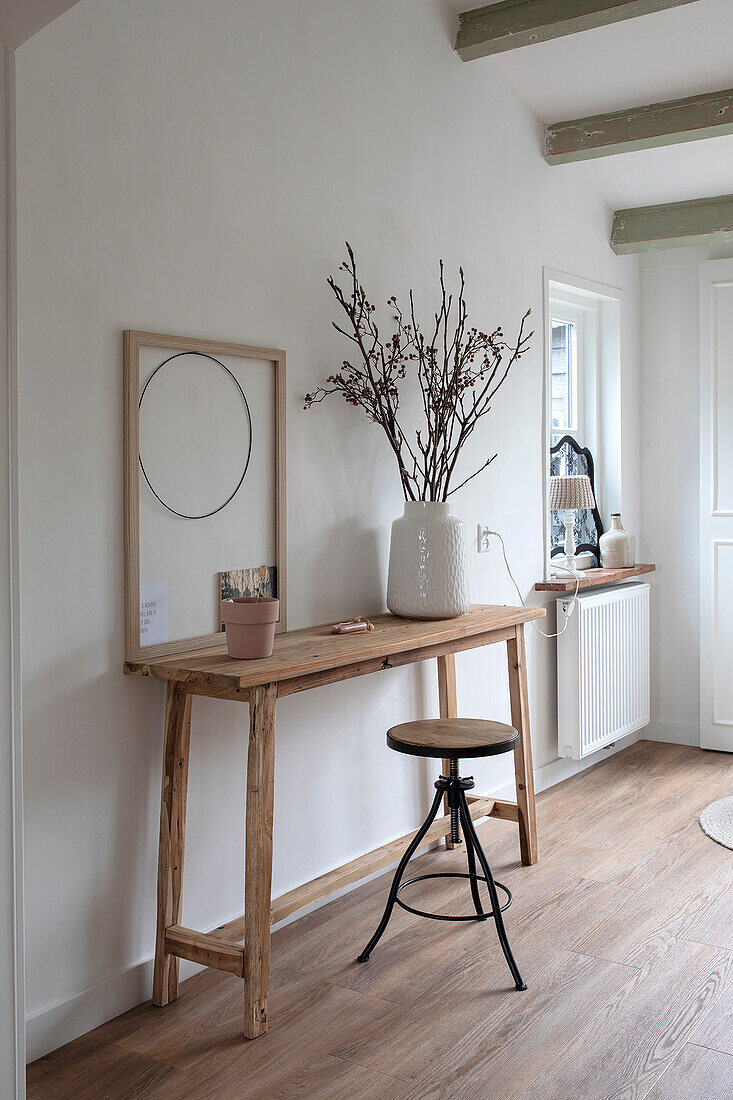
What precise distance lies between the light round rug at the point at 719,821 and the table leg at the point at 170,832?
2057mm

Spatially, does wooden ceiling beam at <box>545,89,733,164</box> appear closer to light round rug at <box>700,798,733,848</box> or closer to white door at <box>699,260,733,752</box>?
white door at <box>699,260,733,752</box>

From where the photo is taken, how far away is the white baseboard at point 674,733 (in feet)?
16.2

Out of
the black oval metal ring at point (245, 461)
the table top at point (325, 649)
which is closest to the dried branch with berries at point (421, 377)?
the black oval metal ring at point (245, 461)

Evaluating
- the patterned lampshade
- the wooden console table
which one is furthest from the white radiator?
the wooden console table

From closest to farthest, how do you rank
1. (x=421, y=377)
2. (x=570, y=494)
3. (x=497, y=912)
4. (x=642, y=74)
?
(x=497, y=912) < (x=421, y=377) < (x=642, y=74) < (x=570, y=494)

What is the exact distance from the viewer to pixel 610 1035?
228 centimetres

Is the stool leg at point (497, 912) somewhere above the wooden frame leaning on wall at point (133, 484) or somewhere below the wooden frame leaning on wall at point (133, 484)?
below

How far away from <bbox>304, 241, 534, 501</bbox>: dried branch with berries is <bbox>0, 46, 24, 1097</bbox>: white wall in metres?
1.30

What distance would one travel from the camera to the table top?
2.23 meters

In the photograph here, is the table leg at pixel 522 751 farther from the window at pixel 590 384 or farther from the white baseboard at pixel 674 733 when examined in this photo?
the white baseboard at pixel 674 733

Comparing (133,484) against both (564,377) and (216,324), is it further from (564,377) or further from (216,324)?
(564,377)

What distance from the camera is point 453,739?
2.62 meters

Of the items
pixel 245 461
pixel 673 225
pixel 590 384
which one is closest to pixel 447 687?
pixel 245 461

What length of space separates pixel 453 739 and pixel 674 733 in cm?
276
